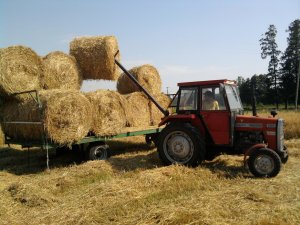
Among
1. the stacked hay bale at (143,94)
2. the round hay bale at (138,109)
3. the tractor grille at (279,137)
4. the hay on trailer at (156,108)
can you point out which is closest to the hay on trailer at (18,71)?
the round hay bale at (138,109)

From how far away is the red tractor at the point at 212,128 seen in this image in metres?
7.51

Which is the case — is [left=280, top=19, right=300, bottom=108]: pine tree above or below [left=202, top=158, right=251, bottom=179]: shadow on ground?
above

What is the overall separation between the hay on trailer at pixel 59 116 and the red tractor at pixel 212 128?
6.09ft

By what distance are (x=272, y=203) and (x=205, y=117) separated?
2790mm

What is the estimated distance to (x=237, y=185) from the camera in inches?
254

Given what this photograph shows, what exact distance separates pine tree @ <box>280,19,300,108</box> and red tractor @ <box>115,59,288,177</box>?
135 feet

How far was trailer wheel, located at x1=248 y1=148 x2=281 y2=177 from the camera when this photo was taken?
6922 millimetres

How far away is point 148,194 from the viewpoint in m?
5.95

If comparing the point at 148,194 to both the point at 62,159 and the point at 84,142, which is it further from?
the point at 62,159

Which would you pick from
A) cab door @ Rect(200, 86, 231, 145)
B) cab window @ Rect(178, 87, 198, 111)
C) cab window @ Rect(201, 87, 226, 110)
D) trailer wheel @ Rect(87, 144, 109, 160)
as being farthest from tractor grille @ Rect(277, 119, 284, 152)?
trailer wheel @ Rect(87, 144, 109, 160)

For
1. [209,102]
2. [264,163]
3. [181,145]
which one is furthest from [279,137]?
[181,145]

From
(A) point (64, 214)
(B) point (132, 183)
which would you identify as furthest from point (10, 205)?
(B) point (132, 183)

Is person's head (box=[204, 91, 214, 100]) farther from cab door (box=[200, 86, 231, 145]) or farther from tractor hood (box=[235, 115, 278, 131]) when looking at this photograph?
tractor hood (box=[235, 115, 278, 131])

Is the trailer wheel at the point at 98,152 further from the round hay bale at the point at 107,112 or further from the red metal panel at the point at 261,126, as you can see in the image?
the red metal panel at the point at 261,126
